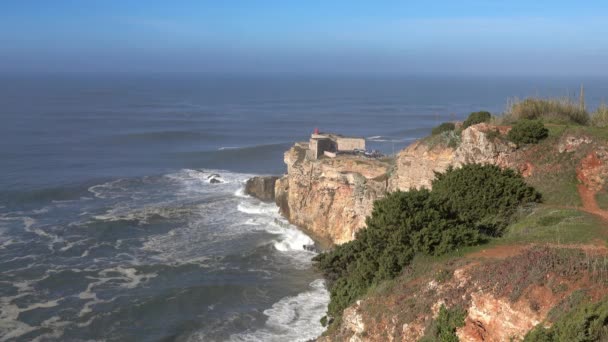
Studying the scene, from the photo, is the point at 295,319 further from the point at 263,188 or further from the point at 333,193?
the point at 263,188

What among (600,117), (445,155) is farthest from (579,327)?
(600,117)

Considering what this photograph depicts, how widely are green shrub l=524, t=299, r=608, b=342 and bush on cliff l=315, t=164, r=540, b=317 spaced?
505 cm

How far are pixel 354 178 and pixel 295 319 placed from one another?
1364cm

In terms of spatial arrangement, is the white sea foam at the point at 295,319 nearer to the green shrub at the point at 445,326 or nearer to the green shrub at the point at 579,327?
the green shrub at the point at 445,326

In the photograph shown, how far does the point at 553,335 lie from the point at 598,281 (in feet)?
6.83

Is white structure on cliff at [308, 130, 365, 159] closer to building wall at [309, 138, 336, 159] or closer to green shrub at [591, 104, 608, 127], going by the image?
building wall at [309, 138, 336, 159]

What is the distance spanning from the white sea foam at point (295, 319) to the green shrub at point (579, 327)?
14779mm

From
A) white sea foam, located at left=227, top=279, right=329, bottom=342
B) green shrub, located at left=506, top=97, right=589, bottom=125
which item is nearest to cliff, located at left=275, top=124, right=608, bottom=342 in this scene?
green shrub, located at left=506, top=97, right=589, bottom=125

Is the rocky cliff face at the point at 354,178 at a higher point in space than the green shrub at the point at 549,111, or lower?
lower

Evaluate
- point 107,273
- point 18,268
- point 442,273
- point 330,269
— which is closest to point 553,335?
point 442,273

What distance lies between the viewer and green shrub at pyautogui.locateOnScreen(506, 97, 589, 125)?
30.2 metres

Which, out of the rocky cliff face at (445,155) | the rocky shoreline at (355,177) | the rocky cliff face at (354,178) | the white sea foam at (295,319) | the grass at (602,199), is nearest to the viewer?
the grass at (602,199)

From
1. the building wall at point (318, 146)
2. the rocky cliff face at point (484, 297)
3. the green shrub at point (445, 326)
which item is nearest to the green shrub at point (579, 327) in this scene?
the rocky cliff face at point (484, 297)

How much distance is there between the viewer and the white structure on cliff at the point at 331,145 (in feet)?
143
